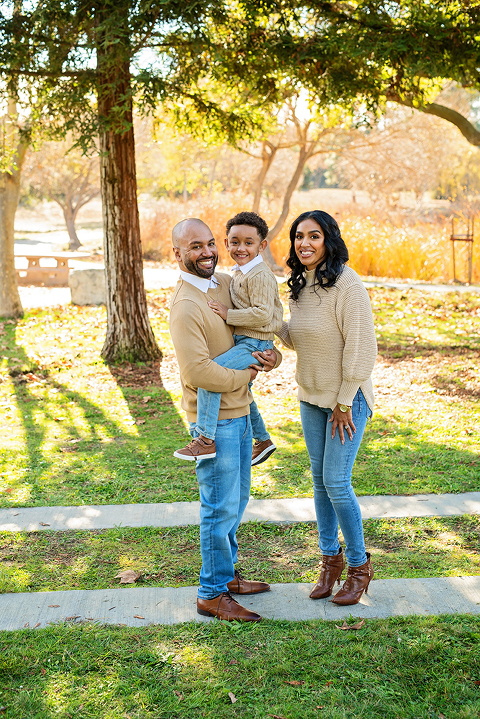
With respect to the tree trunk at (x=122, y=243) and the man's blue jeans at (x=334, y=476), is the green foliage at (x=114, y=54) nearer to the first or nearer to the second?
the tree trunk at (x=122, y=243)

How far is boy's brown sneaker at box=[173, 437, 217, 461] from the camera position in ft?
10.2

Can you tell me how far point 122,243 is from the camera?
870cm

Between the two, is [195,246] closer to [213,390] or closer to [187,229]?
[187,229]

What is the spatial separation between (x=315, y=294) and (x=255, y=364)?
0.45 metres

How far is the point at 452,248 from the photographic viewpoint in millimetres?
16109

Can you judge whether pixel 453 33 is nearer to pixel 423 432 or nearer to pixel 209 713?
pixel 423 432

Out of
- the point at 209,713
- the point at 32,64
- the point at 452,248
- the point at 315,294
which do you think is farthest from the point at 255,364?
the point at 452,248

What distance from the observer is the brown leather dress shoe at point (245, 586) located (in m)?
3.55

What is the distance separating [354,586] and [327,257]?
1.64m

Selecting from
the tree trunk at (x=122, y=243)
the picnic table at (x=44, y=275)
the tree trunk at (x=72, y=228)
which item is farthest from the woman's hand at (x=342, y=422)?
the tree trunk at (x=72, y=228)

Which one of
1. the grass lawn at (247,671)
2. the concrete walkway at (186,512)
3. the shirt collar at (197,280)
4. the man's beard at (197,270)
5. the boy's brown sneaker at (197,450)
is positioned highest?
the man's beard at (197,270)

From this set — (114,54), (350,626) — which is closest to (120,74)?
(114,54)

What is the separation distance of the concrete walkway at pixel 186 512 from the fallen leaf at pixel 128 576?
66cm

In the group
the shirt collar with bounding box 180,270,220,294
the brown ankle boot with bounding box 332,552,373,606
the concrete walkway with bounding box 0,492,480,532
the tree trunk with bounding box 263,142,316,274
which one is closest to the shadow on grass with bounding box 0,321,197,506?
the concrete walkway with bounding box 0,492,480,532
